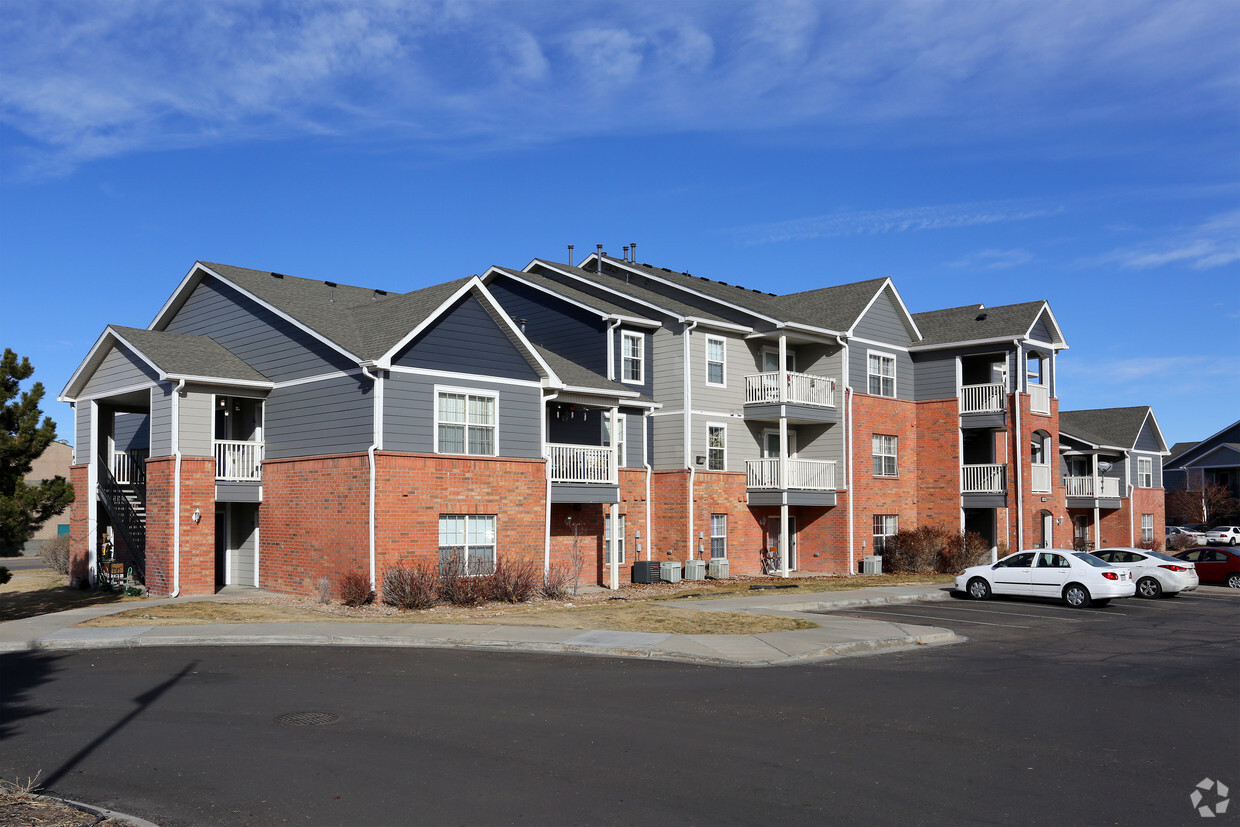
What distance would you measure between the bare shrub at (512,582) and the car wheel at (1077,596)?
44.0 ft

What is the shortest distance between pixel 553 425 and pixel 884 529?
14456mm

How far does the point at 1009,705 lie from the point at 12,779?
10386mm

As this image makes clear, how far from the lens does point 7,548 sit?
834 inches

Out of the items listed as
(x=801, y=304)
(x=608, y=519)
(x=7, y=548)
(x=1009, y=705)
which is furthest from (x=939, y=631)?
(x=801, y=304)

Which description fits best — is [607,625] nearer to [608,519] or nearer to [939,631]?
[939,631]

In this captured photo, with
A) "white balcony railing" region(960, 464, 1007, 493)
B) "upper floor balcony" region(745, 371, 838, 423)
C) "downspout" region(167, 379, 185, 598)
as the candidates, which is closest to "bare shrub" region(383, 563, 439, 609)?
"downspout" region(167, 379, 185, 598)

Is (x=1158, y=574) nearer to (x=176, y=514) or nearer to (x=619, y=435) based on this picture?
(x=619, y=435)

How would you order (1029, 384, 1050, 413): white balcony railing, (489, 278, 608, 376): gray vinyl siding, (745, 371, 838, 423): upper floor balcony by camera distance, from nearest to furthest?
1. (489, 278, 608, 376): gray vinyl siding
2. (745, 371, 838, 423): upper floor balcony
3. (1029, 384, 1050, 413): white balcony railing

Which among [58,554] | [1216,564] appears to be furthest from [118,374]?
[1216,564]

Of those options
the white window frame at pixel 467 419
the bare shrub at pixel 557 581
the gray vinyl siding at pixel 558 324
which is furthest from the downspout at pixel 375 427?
the gray vinyl siding at pixel 558 324

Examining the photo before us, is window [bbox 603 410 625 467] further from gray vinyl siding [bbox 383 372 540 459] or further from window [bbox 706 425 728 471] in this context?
gray vinyl siding [bbox 383 372 540 459]

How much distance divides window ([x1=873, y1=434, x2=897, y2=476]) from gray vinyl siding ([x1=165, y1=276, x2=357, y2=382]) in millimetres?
20924

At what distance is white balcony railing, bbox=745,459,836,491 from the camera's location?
113 feet

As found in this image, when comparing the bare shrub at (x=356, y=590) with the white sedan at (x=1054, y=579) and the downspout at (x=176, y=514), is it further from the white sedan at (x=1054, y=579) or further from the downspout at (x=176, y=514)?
the white sedan at (x=1054, y=579)
